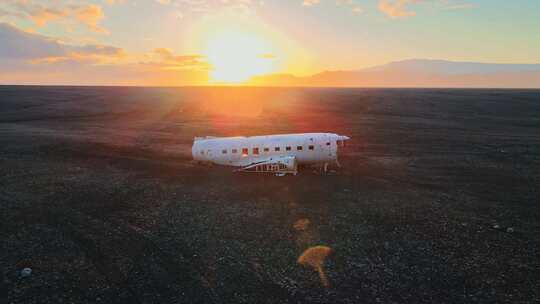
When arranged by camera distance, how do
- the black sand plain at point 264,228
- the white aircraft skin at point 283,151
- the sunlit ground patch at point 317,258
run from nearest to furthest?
the black sand plain at point 264,228 → the sunlit ground patch at point 317,258 → the white aircraft skin at point 283,151

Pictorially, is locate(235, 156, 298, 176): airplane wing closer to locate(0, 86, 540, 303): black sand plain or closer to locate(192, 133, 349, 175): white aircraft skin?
locate(192, 133, 349, 175): white aircraft skin

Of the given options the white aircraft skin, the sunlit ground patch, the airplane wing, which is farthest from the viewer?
the white aircraft skin

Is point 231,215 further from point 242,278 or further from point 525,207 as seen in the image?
point 525,207

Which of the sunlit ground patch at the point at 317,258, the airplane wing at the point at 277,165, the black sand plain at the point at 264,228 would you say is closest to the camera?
the black sand plain at the point at 264,228

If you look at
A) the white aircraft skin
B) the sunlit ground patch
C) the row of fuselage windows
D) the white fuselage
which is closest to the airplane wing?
the white aircraft skin

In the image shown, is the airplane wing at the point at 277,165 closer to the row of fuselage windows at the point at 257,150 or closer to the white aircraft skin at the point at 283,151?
the white aircraft skin at the point at 283,151

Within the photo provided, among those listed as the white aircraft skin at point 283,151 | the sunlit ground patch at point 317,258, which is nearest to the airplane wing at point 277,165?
the white aircraft skin at point 283,151

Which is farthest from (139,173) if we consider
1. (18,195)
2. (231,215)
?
(231,215)

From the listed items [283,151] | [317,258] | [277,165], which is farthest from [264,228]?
[283,151]

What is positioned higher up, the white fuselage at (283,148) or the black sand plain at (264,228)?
the white fuselage at (283,148)
